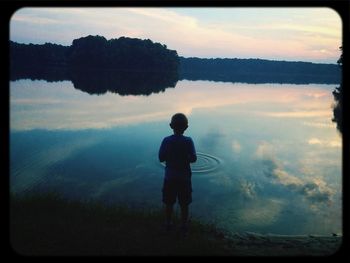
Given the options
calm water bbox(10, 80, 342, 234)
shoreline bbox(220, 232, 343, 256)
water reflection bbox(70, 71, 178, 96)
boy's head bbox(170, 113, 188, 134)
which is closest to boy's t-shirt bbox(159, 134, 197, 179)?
boy's head bbox(170, 113, 188, 134)

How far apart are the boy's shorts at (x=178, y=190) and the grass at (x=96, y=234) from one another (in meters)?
0.60

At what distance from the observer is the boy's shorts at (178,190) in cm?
628

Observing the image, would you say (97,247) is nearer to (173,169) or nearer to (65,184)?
(173,169)

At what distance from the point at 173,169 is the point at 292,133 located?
22.7 m

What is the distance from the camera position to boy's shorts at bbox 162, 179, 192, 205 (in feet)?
20.6

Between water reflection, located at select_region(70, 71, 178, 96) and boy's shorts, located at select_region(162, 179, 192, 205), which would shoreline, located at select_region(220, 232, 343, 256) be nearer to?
boy's shorts, located at select_region(162, 179, 192, 205)

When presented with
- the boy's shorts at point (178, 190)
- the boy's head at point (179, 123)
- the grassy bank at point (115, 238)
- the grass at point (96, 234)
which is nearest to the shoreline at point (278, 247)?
the grassy bank at point (115, 238)

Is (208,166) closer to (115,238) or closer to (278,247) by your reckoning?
(278,247)

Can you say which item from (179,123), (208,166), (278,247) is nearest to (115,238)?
(179,123)

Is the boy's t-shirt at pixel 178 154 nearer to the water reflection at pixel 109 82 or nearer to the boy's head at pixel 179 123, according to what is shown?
the boy's head at pixel 179 123

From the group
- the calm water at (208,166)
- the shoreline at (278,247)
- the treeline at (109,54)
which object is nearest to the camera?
the shoreline at (278,247)

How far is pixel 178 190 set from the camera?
20.8 ft

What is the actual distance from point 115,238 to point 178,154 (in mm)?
1736

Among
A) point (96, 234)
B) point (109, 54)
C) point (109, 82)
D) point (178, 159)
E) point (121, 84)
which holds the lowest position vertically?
point (121, 84)
